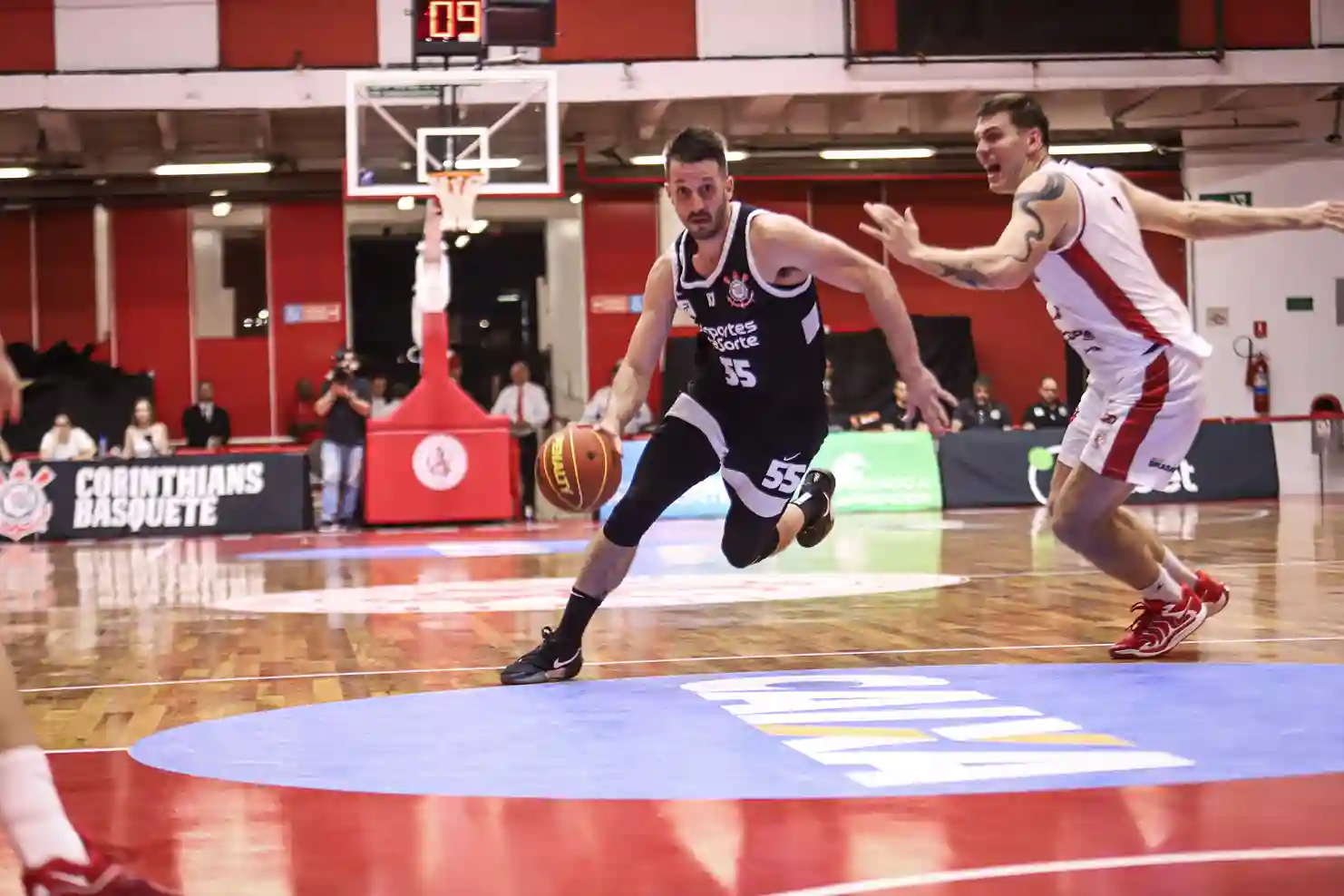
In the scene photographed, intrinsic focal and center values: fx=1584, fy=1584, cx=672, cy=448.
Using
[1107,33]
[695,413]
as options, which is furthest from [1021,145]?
[1107,33]

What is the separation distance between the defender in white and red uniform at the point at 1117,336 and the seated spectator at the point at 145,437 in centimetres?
1455

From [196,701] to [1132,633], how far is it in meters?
3.39

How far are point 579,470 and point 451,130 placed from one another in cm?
1149

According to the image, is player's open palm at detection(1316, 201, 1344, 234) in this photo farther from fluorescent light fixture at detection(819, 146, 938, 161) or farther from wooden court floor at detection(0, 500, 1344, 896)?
fluorescent light fixture at detection(819, 146, 938, 161)

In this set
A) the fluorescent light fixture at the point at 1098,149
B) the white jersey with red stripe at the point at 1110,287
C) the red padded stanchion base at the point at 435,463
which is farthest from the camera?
the fluorescent light fixture at the point at 1098,149

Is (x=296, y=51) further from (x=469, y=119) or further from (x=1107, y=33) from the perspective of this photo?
(x=1107, y=33)

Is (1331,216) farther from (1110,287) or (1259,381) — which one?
(1259,381)

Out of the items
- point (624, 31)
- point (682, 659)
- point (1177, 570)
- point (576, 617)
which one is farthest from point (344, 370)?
point (1177, 570)

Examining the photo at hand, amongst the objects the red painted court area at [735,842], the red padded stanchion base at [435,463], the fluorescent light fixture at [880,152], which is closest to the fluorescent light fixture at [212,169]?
the red padded stanchion base at [435,463]

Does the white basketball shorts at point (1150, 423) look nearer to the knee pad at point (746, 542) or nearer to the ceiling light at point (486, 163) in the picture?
the knee pad at point (746, 542)

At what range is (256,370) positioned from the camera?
23.1 metres

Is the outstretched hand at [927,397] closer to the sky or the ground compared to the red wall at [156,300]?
closer to the ground

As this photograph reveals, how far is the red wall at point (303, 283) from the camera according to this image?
23.1 metres

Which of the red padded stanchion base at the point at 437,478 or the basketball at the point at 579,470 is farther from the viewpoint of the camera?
the red padded stanchion base at the point at 437,478
